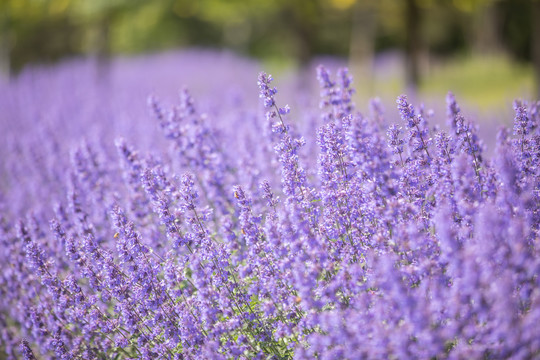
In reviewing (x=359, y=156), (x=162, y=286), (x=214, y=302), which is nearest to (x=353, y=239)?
(x=359, y=156)

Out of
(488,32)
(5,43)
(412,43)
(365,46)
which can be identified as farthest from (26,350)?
(488,32)

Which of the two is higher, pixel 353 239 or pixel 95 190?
pixel 95 190

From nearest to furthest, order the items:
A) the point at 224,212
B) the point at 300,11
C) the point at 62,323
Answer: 1. the point at 62,323
2. the point at 224,212
3. the point at 300,11

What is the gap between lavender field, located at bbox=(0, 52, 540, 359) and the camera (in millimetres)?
2328

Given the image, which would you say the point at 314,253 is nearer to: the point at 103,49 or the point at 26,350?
the point at 26,350

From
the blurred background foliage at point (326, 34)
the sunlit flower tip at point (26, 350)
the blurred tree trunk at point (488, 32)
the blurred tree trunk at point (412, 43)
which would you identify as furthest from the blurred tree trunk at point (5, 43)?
the blurred tree trunk at point (488, 32)

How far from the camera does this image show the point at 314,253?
268cm

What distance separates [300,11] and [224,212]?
11.1m

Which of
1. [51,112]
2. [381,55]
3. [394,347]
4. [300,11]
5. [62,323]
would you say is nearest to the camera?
[394,347]

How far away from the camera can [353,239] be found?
3.33 metres

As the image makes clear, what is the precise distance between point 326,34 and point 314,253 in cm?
2644

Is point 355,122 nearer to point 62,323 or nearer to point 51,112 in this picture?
point 62,323

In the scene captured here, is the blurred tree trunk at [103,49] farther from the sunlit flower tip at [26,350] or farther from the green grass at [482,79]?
the sunlit flower tip at [26,350]

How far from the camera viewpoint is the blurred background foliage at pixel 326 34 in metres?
15.0
